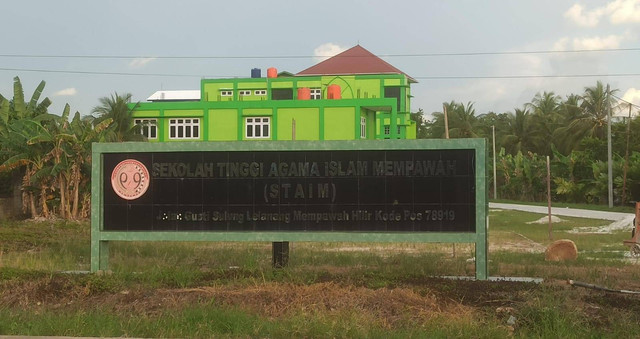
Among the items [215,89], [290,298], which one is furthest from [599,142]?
[290,298]

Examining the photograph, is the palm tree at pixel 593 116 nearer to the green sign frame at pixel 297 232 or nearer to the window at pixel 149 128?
the window at pixel 149 128

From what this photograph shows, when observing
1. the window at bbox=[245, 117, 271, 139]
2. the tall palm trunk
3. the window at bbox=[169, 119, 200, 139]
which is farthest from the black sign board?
the window at bbox=[169, 119, 200, 139]

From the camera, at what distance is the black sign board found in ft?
45.4

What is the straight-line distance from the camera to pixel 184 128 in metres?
56.8

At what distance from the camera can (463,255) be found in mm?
18594

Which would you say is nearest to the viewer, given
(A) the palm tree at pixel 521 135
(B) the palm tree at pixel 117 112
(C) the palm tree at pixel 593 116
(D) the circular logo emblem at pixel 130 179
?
(D) the circular logo emblem at pixel 130 179

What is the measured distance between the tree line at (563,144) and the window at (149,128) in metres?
23.1

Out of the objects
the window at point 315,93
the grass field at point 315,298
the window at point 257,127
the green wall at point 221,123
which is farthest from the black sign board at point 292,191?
the window at point 315,93

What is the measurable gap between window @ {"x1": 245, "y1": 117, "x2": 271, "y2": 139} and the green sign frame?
40360mm

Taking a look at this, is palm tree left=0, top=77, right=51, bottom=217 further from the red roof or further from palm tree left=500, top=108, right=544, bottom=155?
palm tree left=500, top=108, right=544, bottom=155

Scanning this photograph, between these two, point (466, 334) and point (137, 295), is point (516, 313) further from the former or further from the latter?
point (137, 295)

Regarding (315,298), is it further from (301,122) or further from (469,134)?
(469,134)

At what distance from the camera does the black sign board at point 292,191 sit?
45.4 ft

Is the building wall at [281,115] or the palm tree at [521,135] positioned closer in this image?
the building wall at [281,115]
